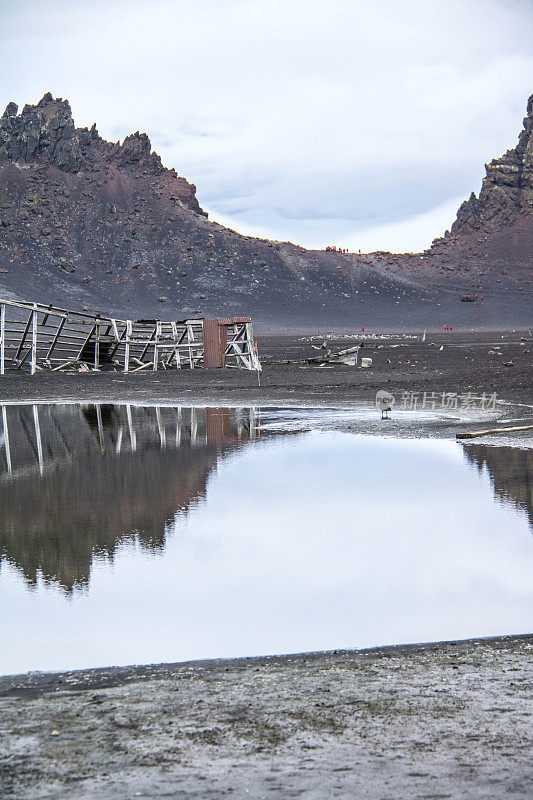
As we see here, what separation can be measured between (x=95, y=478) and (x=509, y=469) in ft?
15.3

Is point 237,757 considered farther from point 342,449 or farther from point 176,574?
point 342,449

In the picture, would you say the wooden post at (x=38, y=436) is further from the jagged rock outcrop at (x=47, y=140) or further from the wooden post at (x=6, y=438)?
the jagged rock outcrop at (x=47, y=140)

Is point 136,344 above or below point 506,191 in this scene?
below

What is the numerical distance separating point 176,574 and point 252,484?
3.67 meters

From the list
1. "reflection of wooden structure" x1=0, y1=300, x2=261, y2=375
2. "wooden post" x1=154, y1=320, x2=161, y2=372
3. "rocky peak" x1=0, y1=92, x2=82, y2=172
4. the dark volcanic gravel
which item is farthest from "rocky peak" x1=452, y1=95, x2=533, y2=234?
"wooden post" x1=154, y1=320, x2=161, y2=372

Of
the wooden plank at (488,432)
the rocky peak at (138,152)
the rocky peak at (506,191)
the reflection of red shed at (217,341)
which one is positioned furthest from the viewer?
the rocky peak at (506,191)

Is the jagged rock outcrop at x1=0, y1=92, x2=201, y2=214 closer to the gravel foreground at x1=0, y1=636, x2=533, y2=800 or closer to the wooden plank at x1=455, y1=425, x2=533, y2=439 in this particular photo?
the wooden plank at x1=455, y1=425, x2=533, y2=439

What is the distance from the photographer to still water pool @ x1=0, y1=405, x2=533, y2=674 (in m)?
5.69

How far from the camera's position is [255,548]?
25.6ft

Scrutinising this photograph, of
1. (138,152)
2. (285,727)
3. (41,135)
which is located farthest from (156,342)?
(138,152)

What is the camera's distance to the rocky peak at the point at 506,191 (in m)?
153

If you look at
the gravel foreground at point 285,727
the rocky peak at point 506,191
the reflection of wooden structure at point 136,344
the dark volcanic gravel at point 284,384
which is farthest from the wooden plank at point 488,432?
the rocky peak at point 506,191

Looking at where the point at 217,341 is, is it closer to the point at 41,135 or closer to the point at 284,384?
the point at 284,384

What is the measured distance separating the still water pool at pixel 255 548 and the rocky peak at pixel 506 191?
146820mm
